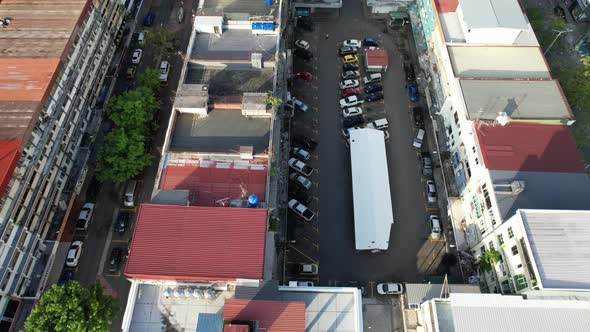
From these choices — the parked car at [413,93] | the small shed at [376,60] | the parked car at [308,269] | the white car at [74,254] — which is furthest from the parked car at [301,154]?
the white car at [74,254]

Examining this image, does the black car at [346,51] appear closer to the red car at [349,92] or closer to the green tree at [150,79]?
the red car at [349,92]

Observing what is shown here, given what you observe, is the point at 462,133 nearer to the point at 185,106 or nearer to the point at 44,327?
the point at 185,106

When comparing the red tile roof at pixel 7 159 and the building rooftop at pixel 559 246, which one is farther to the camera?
the red tile roof at pixel 7 159

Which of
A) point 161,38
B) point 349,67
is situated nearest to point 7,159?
point 161,38

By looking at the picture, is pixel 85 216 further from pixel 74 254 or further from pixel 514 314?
pixel 514 314

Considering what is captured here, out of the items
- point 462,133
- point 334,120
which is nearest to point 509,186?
point 462,133

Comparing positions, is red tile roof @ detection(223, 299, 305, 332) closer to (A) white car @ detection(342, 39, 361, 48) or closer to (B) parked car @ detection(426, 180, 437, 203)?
(B) parked car @ detection(426, 180, 437, 203)
